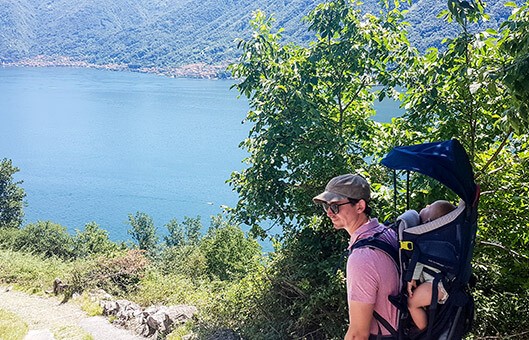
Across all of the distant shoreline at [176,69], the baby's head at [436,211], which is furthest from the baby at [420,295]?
the distant shoreline at [176,69]

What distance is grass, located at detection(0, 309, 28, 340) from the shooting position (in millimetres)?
6637

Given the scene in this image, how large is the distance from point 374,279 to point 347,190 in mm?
411

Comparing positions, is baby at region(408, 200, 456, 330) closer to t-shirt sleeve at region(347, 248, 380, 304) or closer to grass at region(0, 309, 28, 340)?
t-shirt sleeve at region(347, 248, 380, 304)

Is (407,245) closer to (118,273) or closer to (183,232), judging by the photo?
(118,273)

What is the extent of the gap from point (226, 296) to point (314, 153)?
8.56 ft

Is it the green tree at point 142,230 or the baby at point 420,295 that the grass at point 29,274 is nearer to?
the baby at point 420,295

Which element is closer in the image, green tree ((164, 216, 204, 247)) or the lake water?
green tree ((164, 216, 204, 247))

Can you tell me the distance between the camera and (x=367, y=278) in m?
1.91

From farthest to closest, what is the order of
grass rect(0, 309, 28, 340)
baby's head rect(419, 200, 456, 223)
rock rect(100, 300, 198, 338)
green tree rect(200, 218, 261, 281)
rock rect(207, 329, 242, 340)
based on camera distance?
green tree rect(200, 218, 261, 281)
rock rect(100, 300, 198, 338)
grass rect(0, 309, 28, 340)
rock rect(207, 329, 242, 340)
baby's head rect(419, 200, 456, 223)

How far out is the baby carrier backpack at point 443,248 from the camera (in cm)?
185

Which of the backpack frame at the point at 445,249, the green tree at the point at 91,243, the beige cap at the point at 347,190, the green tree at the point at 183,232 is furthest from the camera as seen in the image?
the green tree at the point at 183,232

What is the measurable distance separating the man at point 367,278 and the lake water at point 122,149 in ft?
82.3

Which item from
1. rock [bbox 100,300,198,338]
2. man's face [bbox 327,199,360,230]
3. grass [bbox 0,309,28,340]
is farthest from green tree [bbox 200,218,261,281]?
man's face [bbox 327,199,360,230]

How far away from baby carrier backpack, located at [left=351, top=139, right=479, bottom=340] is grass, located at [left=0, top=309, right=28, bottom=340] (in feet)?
20.8
